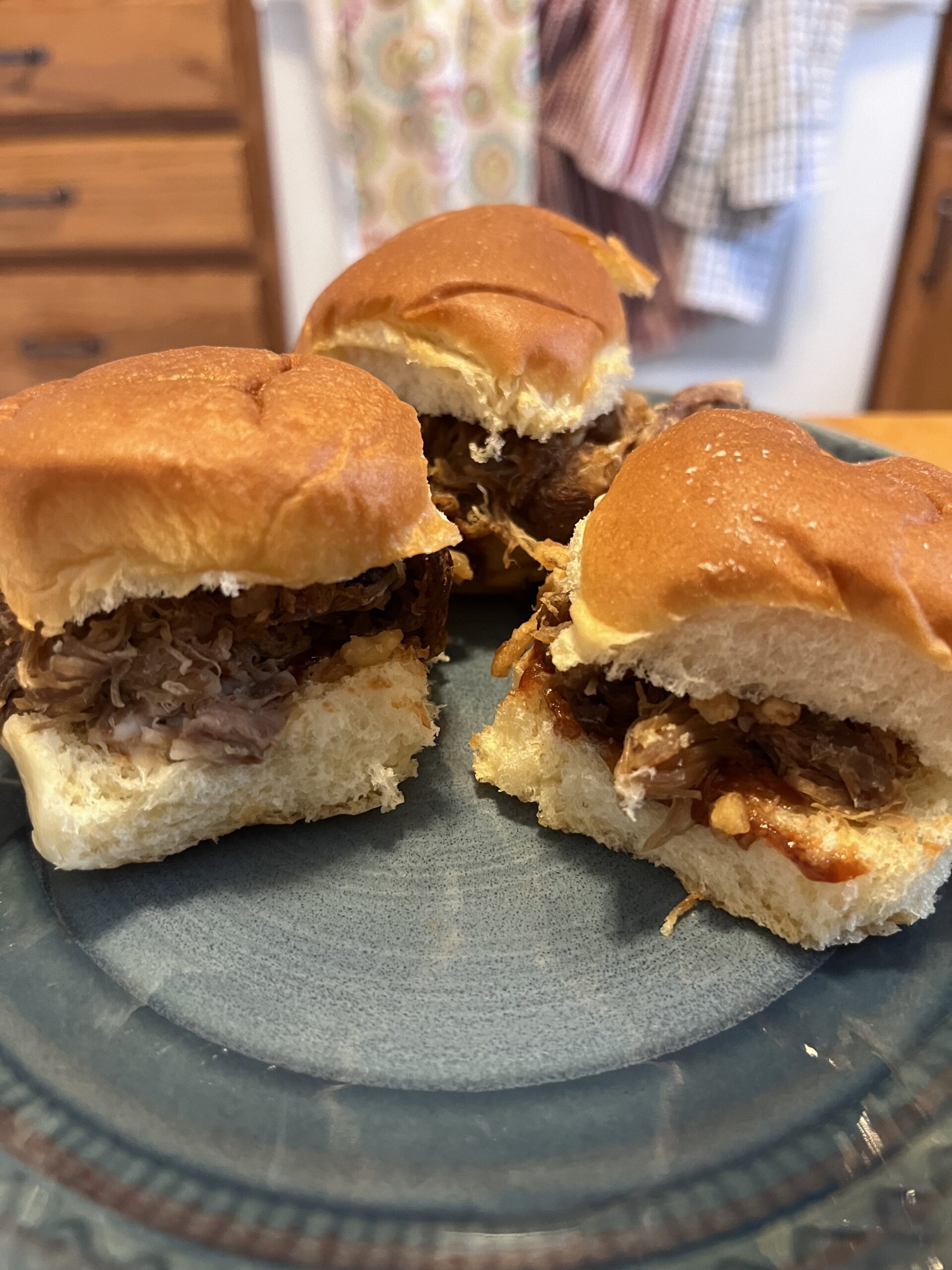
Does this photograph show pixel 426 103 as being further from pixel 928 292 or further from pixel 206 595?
pixel 206 595

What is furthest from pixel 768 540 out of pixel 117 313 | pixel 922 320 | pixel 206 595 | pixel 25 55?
pixel 25 55

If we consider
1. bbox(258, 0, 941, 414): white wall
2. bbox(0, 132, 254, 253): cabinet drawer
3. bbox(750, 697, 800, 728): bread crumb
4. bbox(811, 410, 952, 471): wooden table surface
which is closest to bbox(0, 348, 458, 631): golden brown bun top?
bbox(750, 697, 800, 728): bread crumb

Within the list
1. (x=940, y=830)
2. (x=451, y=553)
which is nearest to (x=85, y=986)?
(x=451, y=553)

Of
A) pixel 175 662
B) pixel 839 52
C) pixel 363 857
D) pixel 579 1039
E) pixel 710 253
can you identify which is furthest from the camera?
pixel 710 253

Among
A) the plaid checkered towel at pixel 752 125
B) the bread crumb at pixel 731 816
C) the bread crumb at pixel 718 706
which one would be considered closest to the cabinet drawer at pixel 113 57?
the plaid checkered towel at pixel 752 125

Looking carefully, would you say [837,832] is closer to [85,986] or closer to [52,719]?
[85,986]

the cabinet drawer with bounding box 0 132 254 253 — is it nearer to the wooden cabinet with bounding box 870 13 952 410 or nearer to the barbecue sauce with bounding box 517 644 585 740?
the wooden cabinet with bounding box 870 13 952 410
